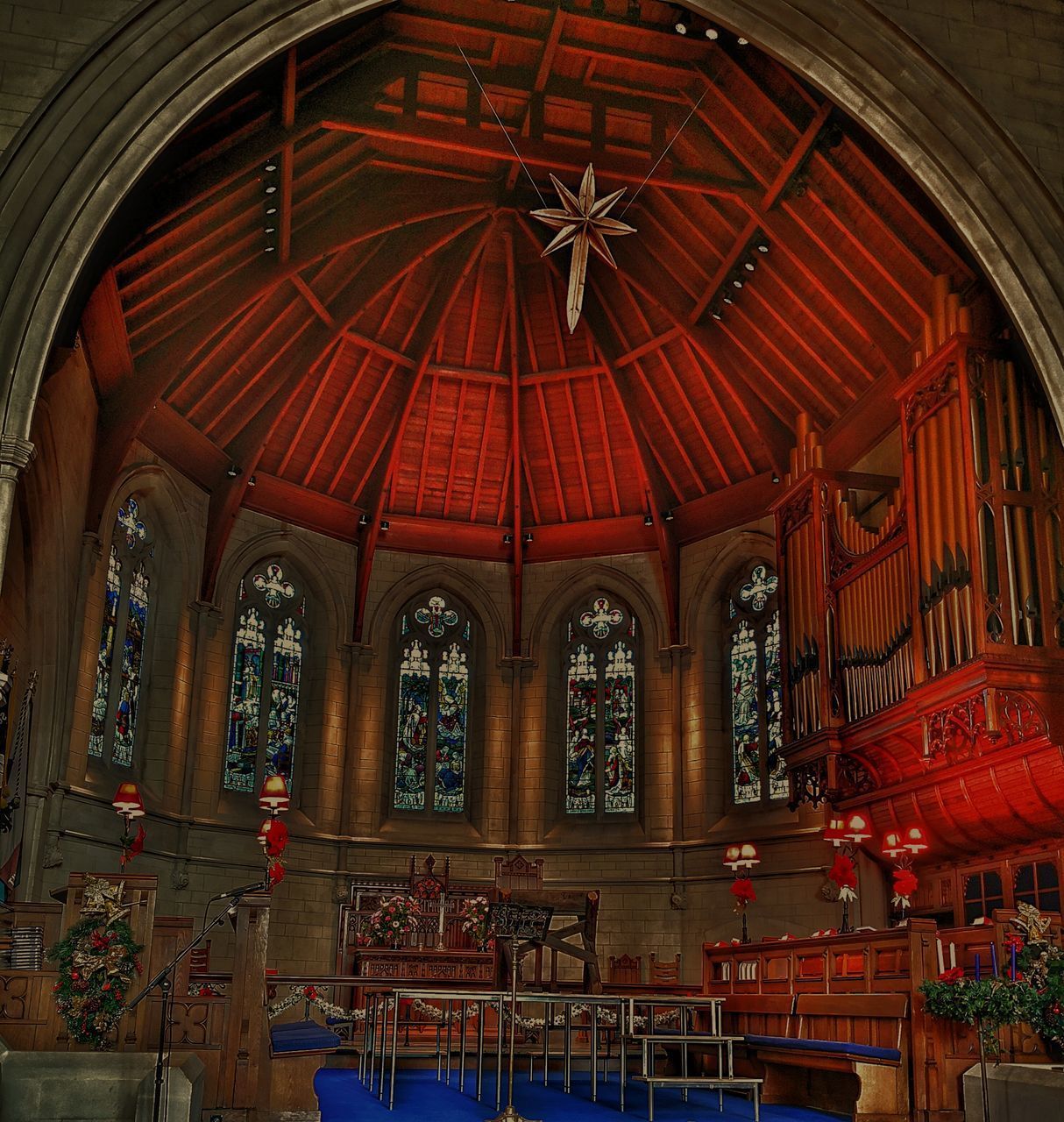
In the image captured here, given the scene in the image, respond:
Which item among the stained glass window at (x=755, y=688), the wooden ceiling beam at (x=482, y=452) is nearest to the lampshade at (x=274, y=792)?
the stained glass window at (x=755, y=688)

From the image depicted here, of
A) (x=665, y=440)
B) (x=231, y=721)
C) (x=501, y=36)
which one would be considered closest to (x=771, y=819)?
(x=665, y=440)

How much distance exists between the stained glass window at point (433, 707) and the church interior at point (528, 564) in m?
0.07

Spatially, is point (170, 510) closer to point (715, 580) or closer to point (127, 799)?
point (127, 799)

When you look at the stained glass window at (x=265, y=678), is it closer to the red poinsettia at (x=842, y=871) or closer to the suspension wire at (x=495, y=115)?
the suspension wire at (x=495, y=115)

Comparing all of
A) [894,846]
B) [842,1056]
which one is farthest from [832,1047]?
[894,846]

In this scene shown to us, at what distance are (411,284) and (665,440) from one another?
14.1 feet

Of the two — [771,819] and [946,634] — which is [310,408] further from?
[946,634]

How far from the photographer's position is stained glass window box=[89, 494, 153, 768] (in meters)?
15.1

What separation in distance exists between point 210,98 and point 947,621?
24.7ft

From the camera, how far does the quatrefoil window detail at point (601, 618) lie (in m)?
19.2

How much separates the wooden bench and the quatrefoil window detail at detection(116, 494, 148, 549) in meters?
9.42

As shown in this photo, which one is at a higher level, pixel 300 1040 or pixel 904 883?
pixel 904 883

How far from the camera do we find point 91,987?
8172mm

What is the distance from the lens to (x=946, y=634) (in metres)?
11.1
